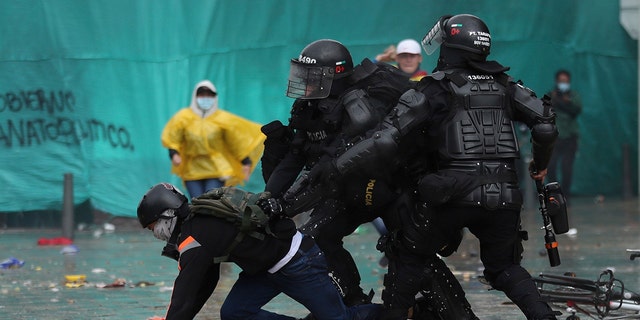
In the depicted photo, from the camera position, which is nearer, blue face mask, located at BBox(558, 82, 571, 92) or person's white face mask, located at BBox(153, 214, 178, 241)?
person's white face mask, located at BBox(153, 214, 178, 241)

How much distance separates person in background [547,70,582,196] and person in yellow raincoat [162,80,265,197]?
4.99 m

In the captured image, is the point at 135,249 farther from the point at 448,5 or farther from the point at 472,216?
the point at 472,216

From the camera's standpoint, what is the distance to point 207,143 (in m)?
12.4

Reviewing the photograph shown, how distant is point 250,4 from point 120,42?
145 cm

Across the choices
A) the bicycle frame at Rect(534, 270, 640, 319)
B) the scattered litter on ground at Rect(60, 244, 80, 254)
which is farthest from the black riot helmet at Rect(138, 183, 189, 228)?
the scattered litter on ground at Rect(60, 244, 80, 254)

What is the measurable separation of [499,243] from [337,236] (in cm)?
113

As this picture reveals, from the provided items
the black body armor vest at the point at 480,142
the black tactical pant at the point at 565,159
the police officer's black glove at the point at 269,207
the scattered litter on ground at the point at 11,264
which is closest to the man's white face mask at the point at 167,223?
the police officer's black glove at the point at 269,207

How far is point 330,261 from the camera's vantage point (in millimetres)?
7625

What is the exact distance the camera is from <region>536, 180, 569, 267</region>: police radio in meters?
7.02

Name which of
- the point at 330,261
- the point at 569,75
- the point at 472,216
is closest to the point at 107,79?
the point at 569,75

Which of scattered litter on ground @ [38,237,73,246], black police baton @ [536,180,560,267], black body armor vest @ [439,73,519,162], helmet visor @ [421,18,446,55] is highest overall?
helmet visor @ [421,18,446,55]

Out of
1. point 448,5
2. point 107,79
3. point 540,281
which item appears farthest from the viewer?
point 448,5

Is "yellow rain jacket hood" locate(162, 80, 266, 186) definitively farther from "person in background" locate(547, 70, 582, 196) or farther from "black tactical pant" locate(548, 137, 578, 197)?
"black tactical pant" locate(548, 137, 578, 197)

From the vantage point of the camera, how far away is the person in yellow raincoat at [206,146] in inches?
488
